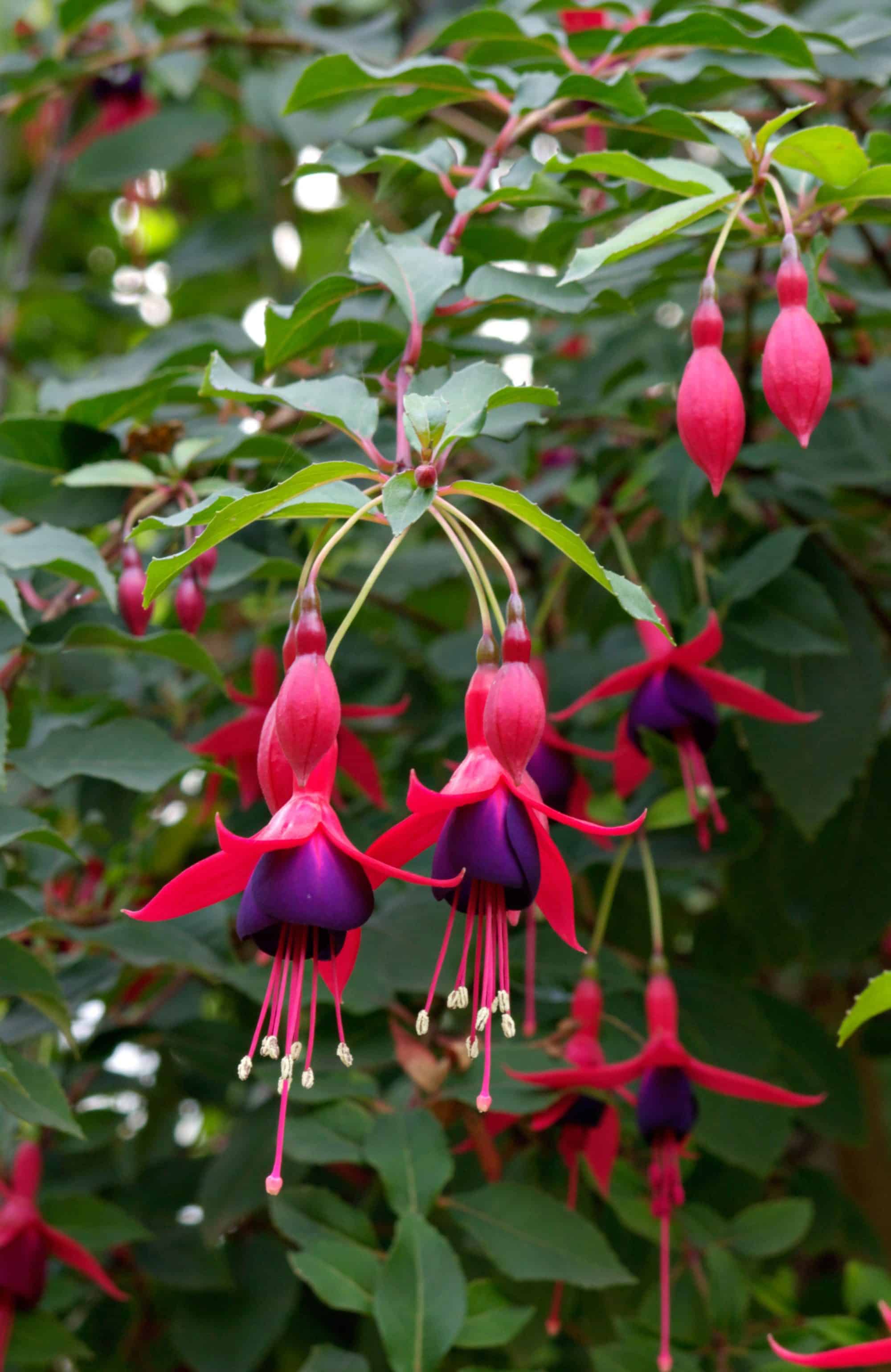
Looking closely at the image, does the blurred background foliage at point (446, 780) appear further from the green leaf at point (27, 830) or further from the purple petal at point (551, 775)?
the purple petal at point (551, 775)

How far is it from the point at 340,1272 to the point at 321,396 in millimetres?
591

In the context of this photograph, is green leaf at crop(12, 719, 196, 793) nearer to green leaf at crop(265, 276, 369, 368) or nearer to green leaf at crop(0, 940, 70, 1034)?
green leaf at crop(0, 940, 70, 1034)

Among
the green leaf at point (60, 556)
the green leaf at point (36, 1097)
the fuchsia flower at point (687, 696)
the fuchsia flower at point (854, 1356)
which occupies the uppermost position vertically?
the green leaf at point (60, 556)

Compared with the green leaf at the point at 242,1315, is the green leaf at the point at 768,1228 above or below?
above

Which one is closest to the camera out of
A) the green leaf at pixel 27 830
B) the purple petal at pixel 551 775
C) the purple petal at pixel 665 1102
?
the green leaf at pixel 27 830

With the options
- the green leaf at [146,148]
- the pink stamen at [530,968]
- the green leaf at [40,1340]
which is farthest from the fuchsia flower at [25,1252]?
the green leaf at [146,148]

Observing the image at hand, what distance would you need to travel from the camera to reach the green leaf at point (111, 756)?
932 mm

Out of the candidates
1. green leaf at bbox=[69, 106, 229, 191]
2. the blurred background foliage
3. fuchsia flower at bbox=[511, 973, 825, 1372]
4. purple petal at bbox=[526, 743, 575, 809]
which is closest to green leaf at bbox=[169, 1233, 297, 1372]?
the blurred background foliage

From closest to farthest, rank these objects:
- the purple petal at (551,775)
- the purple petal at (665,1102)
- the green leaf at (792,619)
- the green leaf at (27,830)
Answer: the green leaf at (27,830) → the purple petal at (665,1102) → the purple petal at (551,775) → the green leaf at (792,619)

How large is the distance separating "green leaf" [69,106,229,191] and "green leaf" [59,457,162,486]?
1.36 m

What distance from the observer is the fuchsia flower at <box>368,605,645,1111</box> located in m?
0.62

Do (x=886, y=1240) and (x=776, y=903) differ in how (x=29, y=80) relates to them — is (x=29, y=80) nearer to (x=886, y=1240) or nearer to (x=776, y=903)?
(x=776, y=903)

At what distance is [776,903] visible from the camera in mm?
1350

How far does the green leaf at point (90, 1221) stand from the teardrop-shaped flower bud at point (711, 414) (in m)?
0.78
